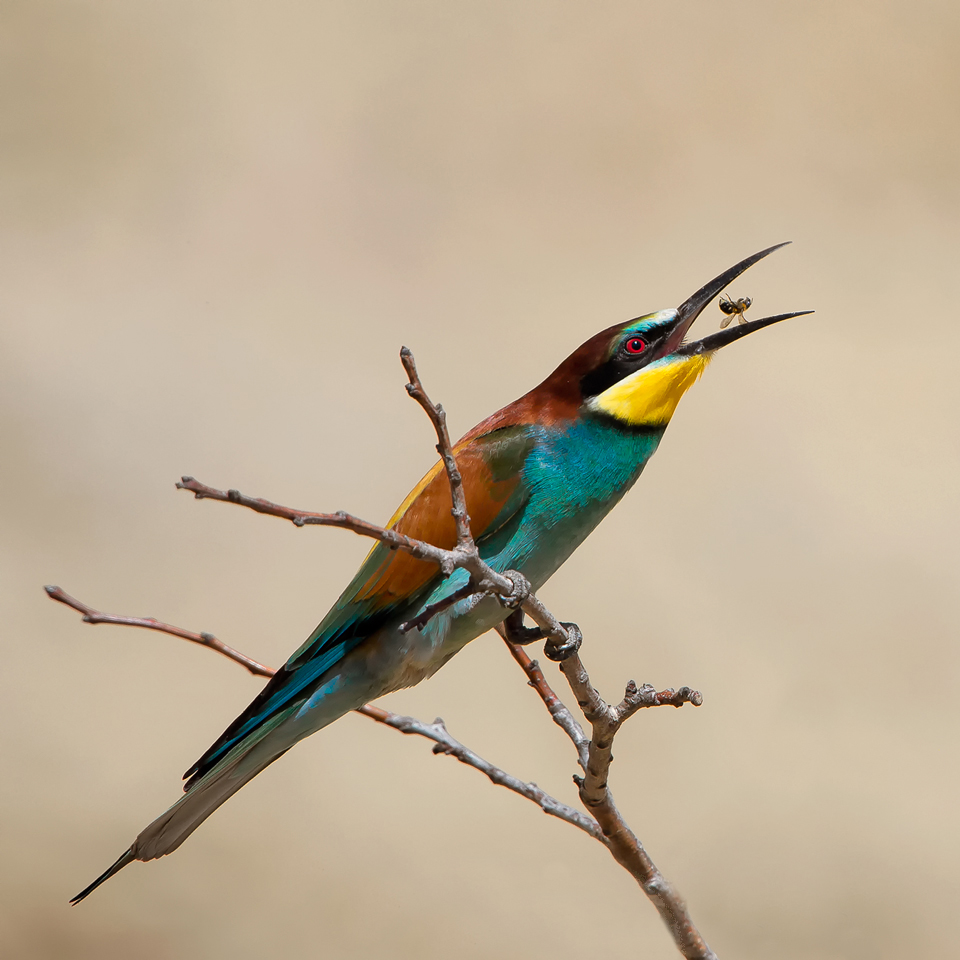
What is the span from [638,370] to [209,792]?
2.65 feet

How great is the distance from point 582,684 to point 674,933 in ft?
0.84

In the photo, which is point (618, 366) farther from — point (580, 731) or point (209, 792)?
point (209, 792)

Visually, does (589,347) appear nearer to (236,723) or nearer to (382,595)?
(382,595)

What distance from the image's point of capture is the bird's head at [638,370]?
137 cm

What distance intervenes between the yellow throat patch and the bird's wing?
0.41 feet

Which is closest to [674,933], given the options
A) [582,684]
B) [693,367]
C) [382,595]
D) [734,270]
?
[582,684]

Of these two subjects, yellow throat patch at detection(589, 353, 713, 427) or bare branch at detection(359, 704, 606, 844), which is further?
yellow throat patch at detection(589, 353, 713, 427)

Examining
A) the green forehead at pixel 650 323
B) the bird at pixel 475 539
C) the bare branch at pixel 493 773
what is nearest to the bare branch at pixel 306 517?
the bare branch at pixel 493 773

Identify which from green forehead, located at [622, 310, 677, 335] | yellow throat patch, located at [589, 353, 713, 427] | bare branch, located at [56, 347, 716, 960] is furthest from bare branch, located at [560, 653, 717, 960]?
green forehead, located at [622, 310, 677, 335]

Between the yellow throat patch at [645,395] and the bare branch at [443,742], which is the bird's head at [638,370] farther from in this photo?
the bare branch at [443,742]

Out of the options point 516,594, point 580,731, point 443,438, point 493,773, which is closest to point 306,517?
point 443,438

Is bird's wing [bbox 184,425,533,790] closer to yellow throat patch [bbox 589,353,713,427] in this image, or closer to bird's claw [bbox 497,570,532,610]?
yellow throat patch [bbox 589,353,713,427]

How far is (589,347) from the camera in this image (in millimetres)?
1426

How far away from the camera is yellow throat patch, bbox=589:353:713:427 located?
4.49ft
